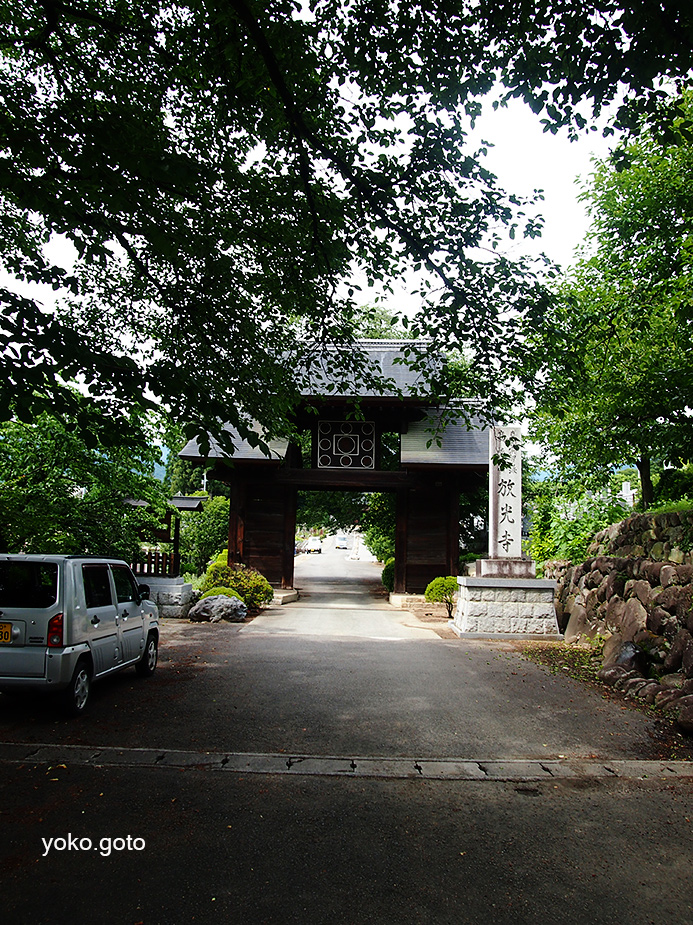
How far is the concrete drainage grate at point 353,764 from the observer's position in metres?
5.22

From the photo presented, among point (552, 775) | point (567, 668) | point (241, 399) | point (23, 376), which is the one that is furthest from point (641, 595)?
point (23, 376)

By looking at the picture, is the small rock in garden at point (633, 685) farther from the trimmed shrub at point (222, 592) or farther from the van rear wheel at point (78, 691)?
the trimmed shrub at point (222, 592)

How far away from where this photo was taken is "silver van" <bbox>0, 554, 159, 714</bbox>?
19.8 feet

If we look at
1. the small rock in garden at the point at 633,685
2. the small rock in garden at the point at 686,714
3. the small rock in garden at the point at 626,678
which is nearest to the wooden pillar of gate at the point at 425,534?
the small rock in garden at the point at 626,678

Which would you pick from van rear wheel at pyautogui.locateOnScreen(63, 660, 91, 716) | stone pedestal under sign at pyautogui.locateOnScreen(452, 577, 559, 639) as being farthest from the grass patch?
van rear wheel at pyautogui.locateOnScreen(63, 660, 91, 716)

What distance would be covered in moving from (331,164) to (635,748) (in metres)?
7.28

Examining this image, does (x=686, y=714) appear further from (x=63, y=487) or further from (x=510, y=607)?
(x=63, y=487)

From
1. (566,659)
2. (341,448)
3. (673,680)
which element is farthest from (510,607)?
(341,448)

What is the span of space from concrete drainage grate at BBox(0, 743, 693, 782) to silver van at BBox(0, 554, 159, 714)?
70 centimetres

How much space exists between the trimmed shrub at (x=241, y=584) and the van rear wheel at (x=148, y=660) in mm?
7174

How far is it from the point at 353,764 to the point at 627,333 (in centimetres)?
863

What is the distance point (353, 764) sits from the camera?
5.42 m

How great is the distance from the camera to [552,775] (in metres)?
5.31

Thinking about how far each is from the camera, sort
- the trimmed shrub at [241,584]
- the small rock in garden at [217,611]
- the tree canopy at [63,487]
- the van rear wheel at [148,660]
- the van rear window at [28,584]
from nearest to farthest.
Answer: the van rear window at [28,584]
the van rear wheel at [148,660]
the tree canopy at [63,487]
the small rock in garden at [217,611]
the trimmed shrub at [241,584]
